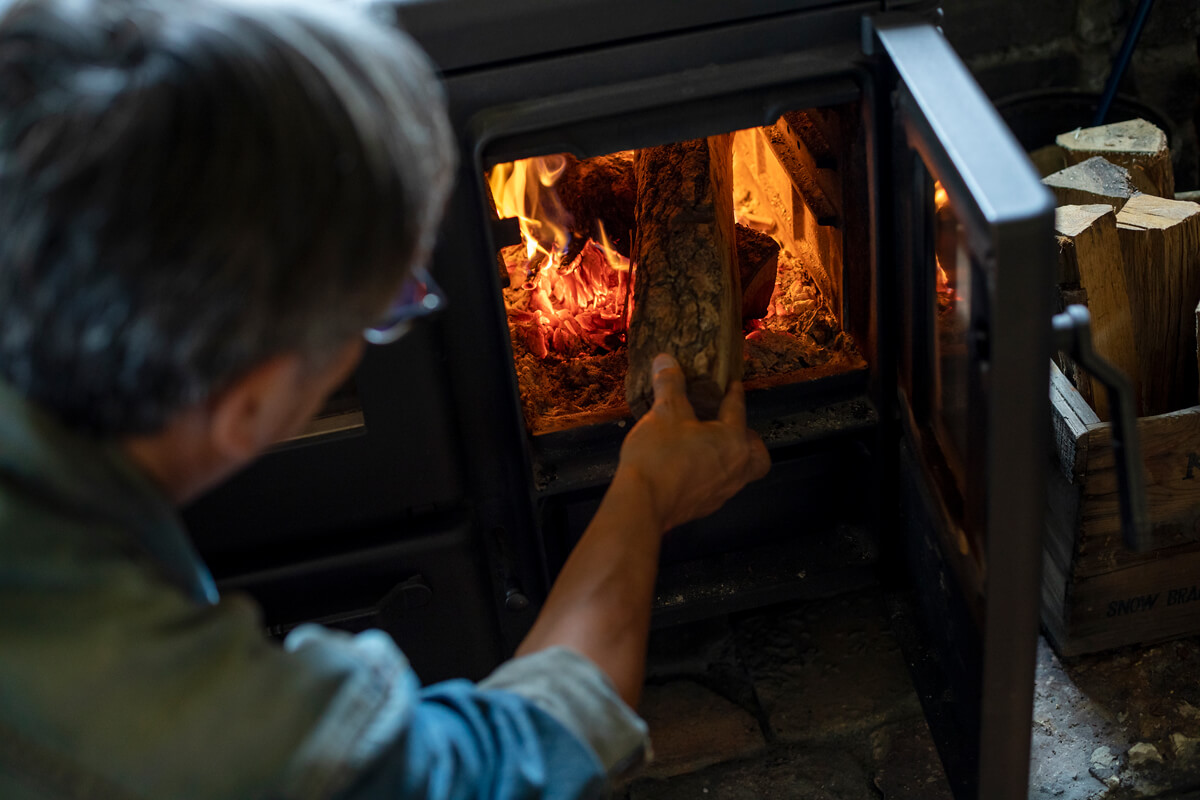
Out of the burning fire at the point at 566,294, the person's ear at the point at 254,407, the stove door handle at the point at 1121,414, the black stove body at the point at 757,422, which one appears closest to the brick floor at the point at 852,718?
the black stove body at the point at 757,422

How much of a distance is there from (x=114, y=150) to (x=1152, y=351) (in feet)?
5.00

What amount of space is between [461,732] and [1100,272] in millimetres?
1198

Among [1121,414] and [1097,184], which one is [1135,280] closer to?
[1097,184]

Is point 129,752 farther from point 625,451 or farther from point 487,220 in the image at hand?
point 487,220

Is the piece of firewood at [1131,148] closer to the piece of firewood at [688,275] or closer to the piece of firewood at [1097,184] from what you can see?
the piece of firewood at [1097,184]

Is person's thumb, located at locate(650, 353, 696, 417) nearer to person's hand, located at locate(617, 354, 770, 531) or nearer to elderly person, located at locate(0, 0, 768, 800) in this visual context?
person's hand, located at locate(617, 354, 770, 531)

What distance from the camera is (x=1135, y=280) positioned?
5.17ft

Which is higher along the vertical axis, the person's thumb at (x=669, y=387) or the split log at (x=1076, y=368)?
the person's thumb at (x=669, y=387)

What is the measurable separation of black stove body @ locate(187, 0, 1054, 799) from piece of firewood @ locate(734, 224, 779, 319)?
0.45 ft

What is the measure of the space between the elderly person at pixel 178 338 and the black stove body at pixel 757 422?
0.49m

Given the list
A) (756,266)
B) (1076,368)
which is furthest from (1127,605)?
(756,266)

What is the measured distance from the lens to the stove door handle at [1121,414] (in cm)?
91

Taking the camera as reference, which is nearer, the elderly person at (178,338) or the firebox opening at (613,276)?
the elderly person at (178,338)

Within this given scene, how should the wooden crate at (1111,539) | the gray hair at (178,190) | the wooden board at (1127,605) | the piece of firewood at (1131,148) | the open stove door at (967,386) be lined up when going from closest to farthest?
the gray hair at (178,190), the open stove door at (967,386), the wooden crate at (1111,539), the wooden board at (1127,605), the piece of firewood at (1131,148)
